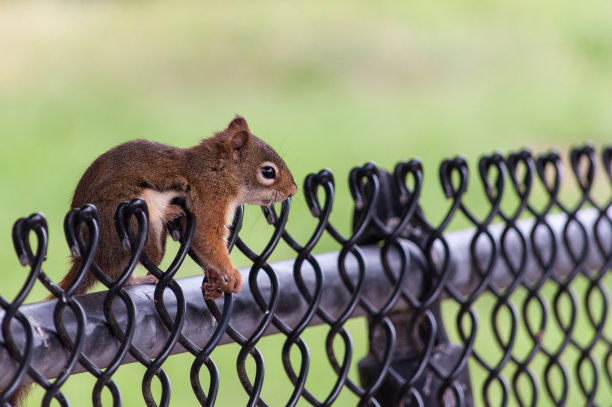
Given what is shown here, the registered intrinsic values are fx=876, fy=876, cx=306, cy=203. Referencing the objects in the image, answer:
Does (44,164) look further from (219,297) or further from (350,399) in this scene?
(219,297)

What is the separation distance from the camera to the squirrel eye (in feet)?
7.28

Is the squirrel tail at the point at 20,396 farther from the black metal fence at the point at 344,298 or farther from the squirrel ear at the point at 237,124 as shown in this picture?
the squirrel ear at the point at 237,124

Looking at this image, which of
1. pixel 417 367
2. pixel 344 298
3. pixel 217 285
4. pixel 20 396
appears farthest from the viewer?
pixel 417 367

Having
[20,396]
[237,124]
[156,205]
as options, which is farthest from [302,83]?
[20,396]

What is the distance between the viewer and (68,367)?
1286 millimetres

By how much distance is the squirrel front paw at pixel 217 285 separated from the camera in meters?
1.53

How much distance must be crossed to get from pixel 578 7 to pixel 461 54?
5.80 ft

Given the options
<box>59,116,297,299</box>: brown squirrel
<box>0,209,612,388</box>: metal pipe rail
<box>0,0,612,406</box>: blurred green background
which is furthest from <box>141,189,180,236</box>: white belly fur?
<box>0,0,612,406</box>: blurred green background

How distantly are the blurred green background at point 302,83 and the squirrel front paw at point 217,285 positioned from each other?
2.86 meters

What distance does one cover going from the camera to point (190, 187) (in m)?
2.04

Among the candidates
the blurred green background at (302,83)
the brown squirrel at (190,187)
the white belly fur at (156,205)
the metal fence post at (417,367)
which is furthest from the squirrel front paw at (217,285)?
the blurred green background at (302,83)

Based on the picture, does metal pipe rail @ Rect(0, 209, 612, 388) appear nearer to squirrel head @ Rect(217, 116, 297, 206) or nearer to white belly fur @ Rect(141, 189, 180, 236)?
white belly fur @ Rect(141, 189, 180, 236)

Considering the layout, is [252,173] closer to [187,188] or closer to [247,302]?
[187,188]

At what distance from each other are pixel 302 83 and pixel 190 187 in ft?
20.2
